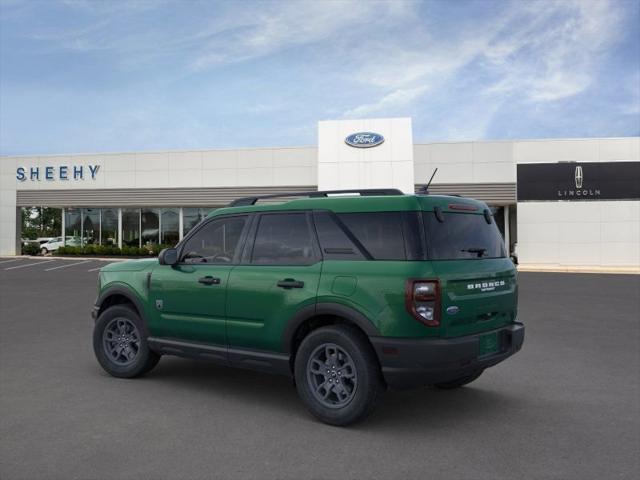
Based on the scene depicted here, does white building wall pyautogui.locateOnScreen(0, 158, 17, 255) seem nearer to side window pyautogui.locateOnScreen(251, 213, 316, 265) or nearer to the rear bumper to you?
side window pyautogui.locateOnScreen(251, 213, 316, 265)

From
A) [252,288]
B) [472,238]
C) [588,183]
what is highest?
[588,183]

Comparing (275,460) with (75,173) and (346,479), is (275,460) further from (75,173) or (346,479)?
(75,173)

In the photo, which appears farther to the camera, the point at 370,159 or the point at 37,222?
the point at 37,222

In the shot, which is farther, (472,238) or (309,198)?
(309,198)

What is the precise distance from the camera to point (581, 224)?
1099 inches

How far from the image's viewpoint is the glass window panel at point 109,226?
116 ft

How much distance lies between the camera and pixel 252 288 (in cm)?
520

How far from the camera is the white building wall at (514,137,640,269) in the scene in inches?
1088

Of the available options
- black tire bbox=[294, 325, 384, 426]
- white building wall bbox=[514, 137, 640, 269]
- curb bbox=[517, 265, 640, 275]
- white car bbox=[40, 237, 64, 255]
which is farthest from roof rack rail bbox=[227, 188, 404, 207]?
white car bbox=[40, 237, 64, 255]

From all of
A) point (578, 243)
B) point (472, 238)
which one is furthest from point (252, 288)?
point (578, 243)

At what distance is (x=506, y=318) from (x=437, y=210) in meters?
1.27

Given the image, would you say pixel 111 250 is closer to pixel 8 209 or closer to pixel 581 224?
pixel 8 209

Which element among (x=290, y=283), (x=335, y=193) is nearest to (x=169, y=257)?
(x=290, y=283)

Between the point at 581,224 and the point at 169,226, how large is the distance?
75.0 ft
